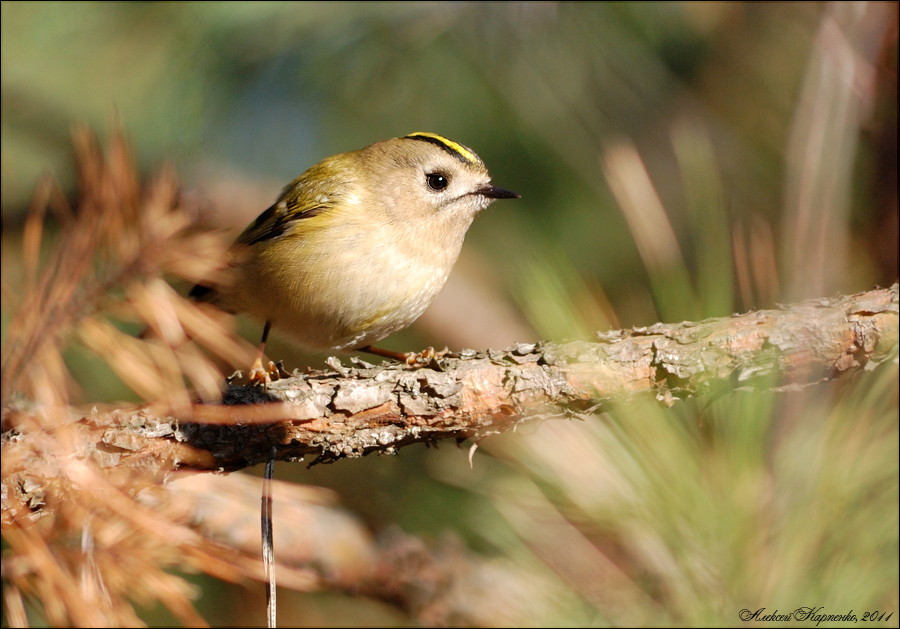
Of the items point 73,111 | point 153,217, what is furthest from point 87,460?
point 73,111

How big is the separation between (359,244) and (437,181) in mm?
336

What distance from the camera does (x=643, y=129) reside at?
216 cm

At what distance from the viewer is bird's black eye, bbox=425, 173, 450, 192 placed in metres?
1.80

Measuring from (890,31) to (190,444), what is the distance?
135cm

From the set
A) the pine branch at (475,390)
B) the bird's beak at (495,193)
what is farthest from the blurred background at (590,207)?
the bird's beak at (495,193)

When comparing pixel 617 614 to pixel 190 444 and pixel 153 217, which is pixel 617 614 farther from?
pixel 153 217

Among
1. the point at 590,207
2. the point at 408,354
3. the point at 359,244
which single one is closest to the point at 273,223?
the point at 359,244

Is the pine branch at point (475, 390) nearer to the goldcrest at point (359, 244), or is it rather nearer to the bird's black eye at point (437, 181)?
the goldcrest at point (359, 244)

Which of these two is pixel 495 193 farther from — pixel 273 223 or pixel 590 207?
pixel 273 223

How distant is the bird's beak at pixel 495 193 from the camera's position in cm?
174

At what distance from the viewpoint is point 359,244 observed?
159 cm

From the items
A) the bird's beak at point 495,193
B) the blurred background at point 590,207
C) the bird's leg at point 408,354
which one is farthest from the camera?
the bird's beak at point 495,193

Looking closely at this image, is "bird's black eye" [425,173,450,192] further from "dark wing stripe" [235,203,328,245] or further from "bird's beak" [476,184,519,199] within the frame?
"dark wing stripe" [235,203,328,245]

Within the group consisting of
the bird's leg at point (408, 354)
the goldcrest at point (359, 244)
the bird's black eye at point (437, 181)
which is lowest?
the bird's leg at point (408, 354)
